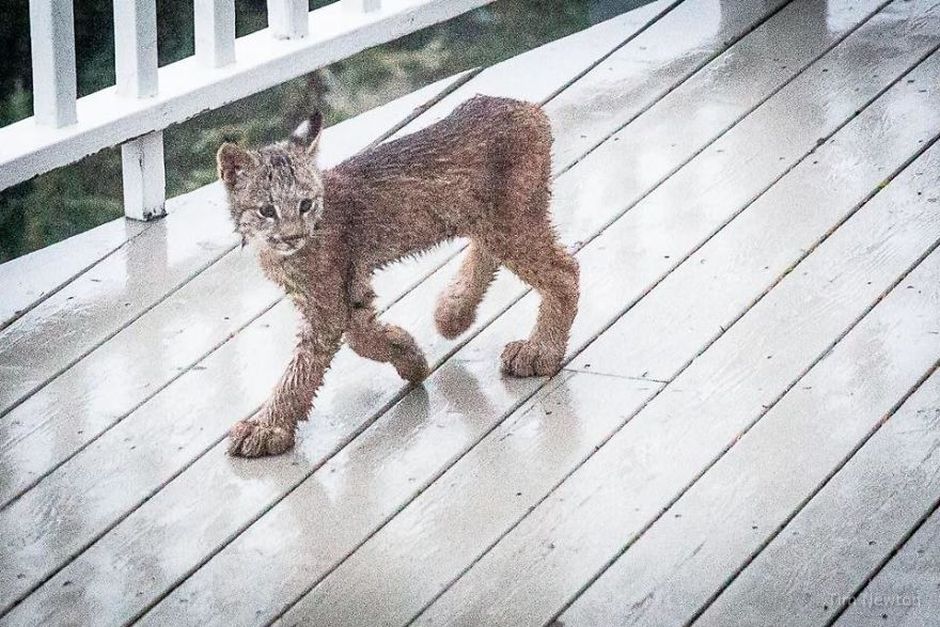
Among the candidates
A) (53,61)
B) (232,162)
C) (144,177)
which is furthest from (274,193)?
(144,177)

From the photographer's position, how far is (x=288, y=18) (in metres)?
4.61

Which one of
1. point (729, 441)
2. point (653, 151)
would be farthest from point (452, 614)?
point (653, 151)

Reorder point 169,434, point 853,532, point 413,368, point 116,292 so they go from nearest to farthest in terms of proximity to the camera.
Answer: point 853,532
point 169,434
point 413,368
point 116,292

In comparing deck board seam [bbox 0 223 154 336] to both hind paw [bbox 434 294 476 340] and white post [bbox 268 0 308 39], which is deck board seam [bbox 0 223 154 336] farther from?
hind paw [bbox 434 294 476 340]

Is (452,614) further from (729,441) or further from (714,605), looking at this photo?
(729,441)

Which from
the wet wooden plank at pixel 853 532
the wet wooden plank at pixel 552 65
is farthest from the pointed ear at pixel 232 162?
the wet wooden plank at pixel 552 65

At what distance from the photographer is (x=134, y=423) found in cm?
352

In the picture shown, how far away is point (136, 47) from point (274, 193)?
1.22 m

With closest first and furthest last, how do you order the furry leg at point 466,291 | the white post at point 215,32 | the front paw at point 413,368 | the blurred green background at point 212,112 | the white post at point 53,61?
the front paw at point 413,368
the furry leg at point 466,291
the white post at point 53,61
the white post at point 215,32
the blurred green background at point 212,112

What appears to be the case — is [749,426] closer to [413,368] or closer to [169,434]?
[413,368]

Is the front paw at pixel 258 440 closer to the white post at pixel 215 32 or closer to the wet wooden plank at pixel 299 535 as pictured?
the wet wooden plank at pixel 299 535

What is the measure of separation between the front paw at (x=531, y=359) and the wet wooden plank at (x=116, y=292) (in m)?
0.68

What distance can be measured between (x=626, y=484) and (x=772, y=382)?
18.8 inches

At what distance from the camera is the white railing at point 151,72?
163 inches
